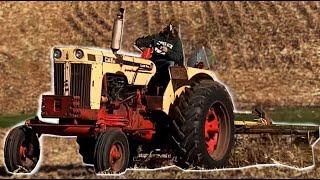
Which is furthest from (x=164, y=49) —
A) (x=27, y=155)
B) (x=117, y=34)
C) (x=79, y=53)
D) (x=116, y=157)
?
(x=27, y=155)

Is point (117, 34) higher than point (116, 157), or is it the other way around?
point (117, 34)

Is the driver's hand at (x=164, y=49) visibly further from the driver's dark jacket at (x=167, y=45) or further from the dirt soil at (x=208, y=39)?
the dirt soil at (x=208, y=39)

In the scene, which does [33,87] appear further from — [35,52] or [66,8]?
[66,8]

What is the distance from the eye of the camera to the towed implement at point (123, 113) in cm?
847

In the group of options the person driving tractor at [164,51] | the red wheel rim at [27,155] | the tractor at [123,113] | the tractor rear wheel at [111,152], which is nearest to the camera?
the tractor rear wheel at [111,152]

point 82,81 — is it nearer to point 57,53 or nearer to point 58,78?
point 58,78

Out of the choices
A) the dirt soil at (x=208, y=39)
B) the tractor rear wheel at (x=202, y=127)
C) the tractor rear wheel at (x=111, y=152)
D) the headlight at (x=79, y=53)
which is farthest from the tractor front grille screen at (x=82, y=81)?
the dirt soil at (x=208, y=39)

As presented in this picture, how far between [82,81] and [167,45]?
2099mm

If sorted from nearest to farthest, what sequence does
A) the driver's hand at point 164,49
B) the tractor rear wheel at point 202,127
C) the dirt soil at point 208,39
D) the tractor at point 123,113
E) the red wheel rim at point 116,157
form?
1. the red wheel rim at point 116,157
2. the tractor at point 123,113
3. the tractor rear wheel at point 202,127
4. the driver's hand at point 164,49
5. the dirt soil at point 208,39

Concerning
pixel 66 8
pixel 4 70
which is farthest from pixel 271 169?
pixel 66 8

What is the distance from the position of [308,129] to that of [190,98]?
210cm

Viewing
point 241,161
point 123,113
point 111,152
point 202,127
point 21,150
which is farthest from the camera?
point 241,161

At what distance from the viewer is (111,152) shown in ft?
26.8

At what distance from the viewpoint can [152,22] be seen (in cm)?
3234
